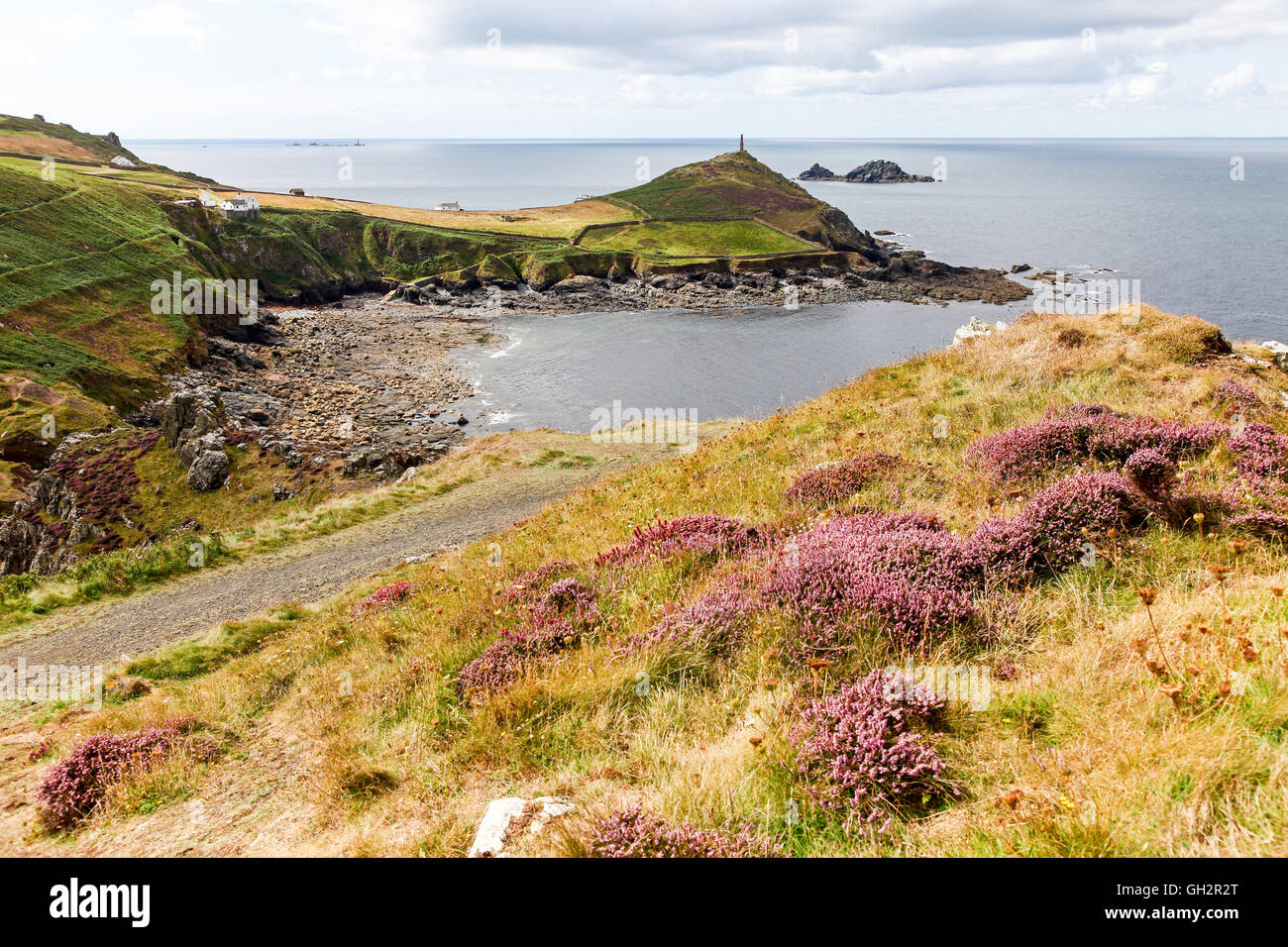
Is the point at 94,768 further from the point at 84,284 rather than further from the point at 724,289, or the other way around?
the point at 724,289

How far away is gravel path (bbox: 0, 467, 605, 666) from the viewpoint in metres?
18.2

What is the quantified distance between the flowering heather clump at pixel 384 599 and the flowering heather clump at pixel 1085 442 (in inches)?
459

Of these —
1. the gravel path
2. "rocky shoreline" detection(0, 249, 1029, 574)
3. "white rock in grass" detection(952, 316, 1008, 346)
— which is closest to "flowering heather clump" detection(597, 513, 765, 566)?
the gravel path

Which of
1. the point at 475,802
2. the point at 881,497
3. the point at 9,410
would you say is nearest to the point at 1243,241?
the point at 881,497

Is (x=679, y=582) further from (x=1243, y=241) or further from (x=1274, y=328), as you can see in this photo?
(x=1243, y=241)

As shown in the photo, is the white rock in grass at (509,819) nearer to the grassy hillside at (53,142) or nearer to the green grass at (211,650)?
the green grass at (211,650)

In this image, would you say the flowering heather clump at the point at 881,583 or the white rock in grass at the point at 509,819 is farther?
the flowering heather clump at the point at 881,583

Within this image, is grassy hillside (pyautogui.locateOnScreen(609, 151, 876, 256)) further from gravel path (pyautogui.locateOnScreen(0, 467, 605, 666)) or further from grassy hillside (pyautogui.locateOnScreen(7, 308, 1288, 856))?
grassy hillside (pyautogui.locateOnScreen(7, 308, 1288, 856))

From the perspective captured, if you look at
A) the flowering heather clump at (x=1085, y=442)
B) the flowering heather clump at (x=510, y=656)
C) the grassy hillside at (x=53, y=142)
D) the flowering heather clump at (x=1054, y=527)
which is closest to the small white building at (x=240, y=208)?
the grassy hillside at (x=53, y=142)

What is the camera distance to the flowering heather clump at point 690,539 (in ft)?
32.2

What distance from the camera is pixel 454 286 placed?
369 ft

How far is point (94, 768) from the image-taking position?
27.7 feet

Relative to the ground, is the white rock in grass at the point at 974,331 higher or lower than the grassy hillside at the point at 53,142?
lower

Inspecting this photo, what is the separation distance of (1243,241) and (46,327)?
577ft
